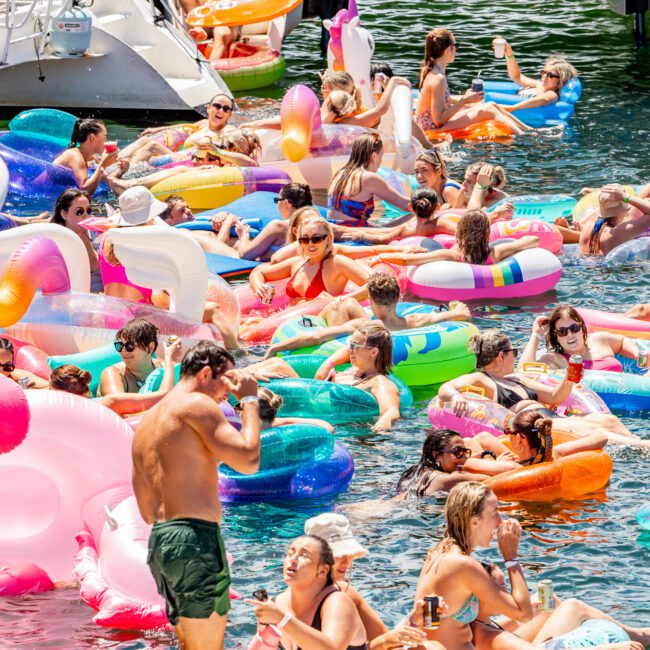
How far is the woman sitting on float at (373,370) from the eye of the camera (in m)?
8.69

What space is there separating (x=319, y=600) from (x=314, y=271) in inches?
206

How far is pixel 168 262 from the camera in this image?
9.34m

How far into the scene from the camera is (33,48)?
16.6 metres

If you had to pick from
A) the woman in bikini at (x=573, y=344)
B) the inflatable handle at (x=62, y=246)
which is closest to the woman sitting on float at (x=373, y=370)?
the woman in bikini at (x=573, y=344)

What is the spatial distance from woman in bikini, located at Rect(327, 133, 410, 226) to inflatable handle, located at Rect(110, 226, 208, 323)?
2980mm

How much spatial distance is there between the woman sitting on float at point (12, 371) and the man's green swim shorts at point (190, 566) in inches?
104

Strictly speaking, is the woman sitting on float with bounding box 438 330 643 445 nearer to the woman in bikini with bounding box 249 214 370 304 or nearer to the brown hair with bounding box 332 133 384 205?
the woman in bikini with bounding box 249 214 370 304

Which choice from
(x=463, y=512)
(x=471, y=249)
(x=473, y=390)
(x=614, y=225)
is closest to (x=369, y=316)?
(x=471, y=249)

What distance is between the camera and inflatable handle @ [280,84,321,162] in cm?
1302

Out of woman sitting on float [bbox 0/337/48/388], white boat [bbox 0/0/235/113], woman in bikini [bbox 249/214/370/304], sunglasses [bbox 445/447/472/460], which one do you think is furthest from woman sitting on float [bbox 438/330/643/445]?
white boat [bbox 0/0/235/113]

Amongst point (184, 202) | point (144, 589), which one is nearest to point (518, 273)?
point (184, 202)

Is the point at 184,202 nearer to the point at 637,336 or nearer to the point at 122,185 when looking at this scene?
the point at 122,185

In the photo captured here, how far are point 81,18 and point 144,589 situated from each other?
11.4m

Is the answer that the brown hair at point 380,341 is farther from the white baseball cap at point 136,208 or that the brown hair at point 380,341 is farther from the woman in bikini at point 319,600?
the woman in bikini at point 319,600
